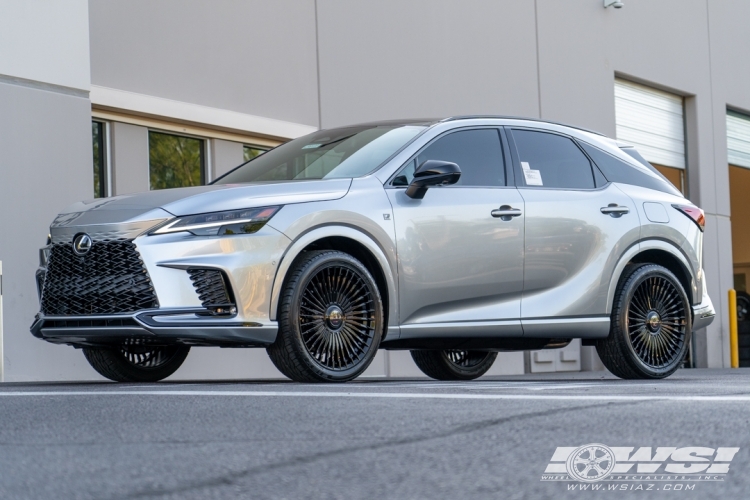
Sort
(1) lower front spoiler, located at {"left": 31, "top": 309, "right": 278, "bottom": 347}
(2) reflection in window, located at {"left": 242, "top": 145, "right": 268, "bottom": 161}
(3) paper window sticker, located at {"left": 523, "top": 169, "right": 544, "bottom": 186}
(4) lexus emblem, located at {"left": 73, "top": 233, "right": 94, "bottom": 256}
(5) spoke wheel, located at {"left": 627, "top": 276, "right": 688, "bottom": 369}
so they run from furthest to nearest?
(2) reflection in window, located at {"left": 242, "top": 145, "right": 268, "bottom": 161}, (5) spoke wheel, located at {"left": 627, "top": 276, "right": 688, "bottom": 369}, (3) paper window sticker, located at {"left": 523, "top": 169, "right": 544, "bottom": 186}, (4) lexus emblem, located at {"left": 73, "top": 233, "right": 94, "bottom": 256}, (1) lower front spoiler, located at {"left": 31, "top": 309, "right": 278, "bottom": 347}

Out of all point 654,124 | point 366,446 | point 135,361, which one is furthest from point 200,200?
point 654,124

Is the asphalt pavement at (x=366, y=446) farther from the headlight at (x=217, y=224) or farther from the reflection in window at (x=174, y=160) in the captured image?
the reflection in window at (x=174, y=160)

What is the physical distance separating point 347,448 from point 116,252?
3510 mm

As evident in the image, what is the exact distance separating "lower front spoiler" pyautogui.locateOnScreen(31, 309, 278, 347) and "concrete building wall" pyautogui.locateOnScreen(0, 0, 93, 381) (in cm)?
332

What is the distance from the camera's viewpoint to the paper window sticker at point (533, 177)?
7.96 meters

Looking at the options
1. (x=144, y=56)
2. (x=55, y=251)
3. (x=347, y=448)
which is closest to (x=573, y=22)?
(x=144, y=56)

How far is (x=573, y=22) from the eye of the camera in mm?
18047

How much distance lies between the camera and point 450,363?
9.58 meters

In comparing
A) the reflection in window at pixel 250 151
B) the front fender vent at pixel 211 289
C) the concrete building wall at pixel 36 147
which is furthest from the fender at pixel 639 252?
the reflection in window at pixel 250 151

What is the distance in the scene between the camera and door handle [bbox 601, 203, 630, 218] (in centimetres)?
825

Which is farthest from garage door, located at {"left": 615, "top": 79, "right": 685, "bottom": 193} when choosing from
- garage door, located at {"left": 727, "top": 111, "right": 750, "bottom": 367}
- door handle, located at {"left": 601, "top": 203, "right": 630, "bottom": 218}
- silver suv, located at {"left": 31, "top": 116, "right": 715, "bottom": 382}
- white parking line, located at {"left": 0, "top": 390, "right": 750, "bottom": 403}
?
white parking line, located at {"left": 0, "top": 390, "right": 750, "bottom": 403}

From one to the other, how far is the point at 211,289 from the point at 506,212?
217cm

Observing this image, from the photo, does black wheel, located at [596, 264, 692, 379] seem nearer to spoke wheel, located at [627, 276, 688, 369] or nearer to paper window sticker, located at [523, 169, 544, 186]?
spoke wheel, located at [627, 276, 688, 369]

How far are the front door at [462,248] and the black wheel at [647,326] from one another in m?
1.01
